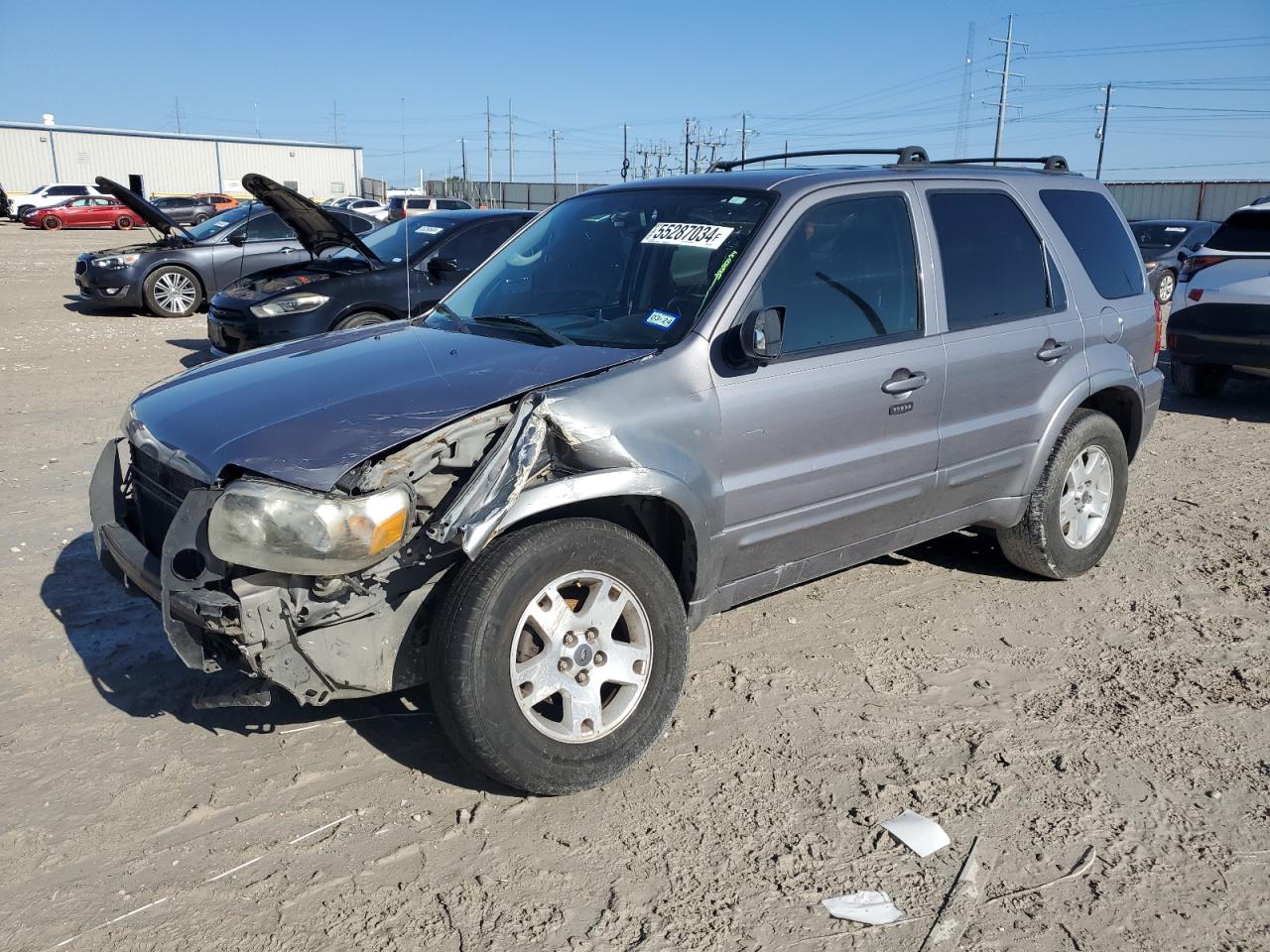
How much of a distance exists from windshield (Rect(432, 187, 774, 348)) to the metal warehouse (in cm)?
6130

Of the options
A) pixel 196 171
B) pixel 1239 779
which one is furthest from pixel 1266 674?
pixel 196 171

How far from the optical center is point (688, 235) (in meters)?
3.91

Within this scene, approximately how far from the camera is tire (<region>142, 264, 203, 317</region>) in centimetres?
1399

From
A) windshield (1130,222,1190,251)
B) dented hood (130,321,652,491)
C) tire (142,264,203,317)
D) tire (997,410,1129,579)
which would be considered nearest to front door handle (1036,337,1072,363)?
tire (997,410,1129,579)

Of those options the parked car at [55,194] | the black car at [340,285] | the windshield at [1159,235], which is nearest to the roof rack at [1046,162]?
the black car at [340,285]

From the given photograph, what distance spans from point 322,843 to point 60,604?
2372mm

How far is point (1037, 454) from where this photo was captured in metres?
4.69

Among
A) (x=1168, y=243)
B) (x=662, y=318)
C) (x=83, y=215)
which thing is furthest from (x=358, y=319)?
(x=83, y=215)

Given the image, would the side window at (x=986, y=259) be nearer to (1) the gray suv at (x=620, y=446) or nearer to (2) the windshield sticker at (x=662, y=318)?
(1) the gray suv at (x=620, y=446)

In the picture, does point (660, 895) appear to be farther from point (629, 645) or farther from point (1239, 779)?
point (1239, 779)

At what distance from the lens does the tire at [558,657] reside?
2930mm

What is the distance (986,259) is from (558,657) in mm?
2677

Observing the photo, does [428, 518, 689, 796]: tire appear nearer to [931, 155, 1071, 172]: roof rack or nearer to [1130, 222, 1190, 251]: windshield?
[931, 155, 1071, 172]: roof rack

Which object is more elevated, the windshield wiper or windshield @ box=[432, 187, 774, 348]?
windshield @ box=[432, 187, 774, 348]
